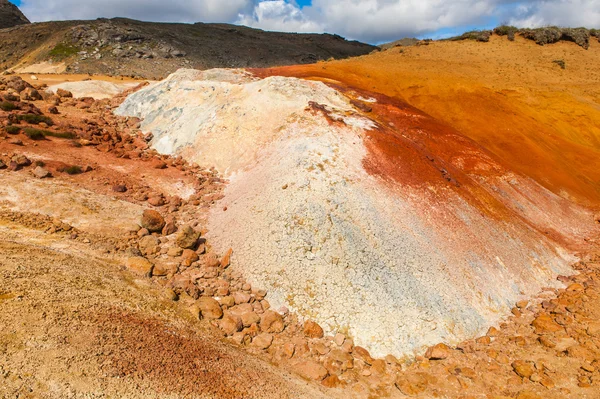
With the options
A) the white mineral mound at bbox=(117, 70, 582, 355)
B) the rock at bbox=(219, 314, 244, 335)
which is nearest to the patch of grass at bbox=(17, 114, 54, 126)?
the white mineral mound at bbox=(117, 70, 582, 355)

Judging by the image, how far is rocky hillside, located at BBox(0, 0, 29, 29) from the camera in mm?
65312

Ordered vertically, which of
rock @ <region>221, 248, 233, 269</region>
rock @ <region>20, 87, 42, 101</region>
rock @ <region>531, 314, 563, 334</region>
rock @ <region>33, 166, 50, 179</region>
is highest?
rock @ <region>20, 87, 42, 101</region>

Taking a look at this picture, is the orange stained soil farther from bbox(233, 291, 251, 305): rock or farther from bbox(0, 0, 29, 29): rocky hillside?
bbox(0, 0, 29, 29): rocky hillside

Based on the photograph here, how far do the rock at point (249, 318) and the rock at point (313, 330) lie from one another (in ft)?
3.20

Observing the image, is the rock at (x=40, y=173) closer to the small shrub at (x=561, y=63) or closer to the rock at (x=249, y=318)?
the rock at (x=249, y=318)

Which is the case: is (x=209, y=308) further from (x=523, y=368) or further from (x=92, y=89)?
(x=92, y=89)

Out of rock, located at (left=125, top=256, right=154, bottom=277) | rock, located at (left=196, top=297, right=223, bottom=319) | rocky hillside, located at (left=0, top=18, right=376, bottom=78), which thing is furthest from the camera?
rocky hillside, located at (left=0, top=18, right=376, bottom=78)

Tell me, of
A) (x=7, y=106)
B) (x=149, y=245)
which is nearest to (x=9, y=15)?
(x=7, y=106)

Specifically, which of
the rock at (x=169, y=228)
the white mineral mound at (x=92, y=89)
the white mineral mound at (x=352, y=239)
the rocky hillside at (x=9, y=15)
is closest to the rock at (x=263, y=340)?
the white mineral mound at (x=352, y=239)

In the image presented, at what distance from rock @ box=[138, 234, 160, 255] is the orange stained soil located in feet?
19.9

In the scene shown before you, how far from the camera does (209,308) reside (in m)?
7.07

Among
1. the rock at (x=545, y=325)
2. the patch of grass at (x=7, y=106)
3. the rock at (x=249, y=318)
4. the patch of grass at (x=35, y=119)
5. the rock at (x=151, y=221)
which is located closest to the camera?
the rock at (x=249, y=318)

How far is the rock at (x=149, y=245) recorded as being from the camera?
27.3ft

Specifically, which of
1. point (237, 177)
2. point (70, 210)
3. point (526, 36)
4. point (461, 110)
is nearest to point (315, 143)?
point (237, 177)
